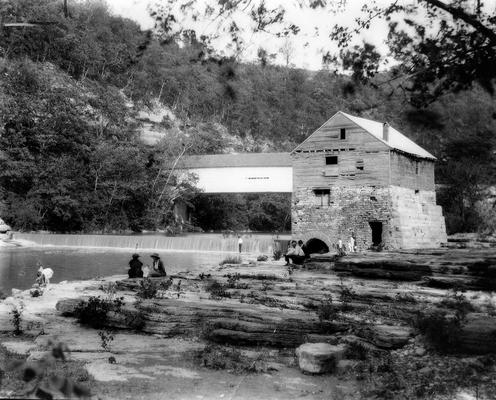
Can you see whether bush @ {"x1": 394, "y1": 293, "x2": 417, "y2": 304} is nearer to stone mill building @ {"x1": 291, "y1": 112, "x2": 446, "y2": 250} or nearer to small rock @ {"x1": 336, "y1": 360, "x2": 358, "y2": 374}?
small rock @ {"x1": 336, "y1": 360, "x2": 358, "y2": 374}

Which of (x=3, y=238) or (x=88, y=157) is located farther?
(x=88, y=157)

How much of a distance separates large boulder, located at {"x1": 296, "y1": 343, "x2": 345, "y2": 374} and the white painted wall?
3800 cm

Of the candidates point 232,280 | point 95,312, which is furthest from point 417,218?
point 95,312

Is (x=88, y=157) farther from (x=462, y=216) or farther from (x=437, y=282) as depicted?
(x=437, y=282)

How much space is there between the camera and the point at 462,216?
44094 mm

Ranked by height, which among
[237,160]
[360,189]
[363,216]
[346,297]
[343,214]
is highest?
[237,160]

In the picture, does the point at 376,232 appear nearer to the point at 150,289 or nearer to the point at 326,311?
the point at 150,289

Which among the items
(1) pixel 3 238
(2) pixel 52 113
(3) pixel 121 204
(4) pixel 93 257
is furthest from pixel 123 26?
(4) pixel 93 257

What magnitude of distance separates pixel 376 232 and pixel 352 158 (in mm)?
4931

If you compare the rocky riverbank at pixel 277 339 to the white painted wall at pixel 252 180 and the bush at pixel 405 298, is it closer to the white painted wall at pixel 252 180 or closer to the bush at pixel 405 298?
the bush at pixel 405 298

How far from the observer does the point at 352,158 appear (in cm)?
3200

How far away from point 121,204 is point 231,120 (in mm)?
38538

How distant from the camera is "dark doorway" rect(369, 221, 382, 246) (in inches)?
1251

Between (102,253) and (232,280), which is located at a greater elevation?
(102,253)
